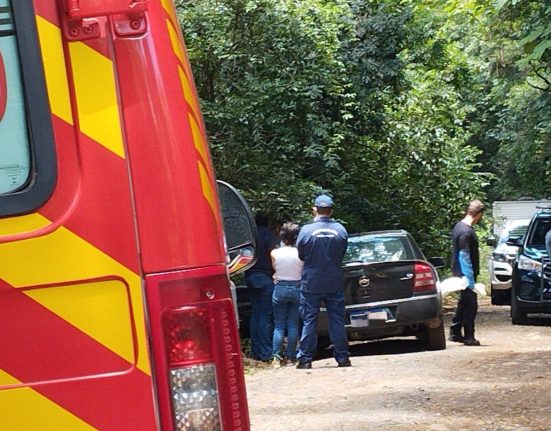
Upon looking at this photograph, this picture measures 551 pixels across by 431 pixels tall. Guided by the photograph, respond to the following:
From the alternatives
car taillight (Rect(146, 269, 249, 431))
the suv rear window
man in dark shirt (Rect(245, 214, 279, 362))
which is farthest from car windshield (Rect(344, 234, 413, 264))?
car taillight (Rect(146, 269, 249, 431))

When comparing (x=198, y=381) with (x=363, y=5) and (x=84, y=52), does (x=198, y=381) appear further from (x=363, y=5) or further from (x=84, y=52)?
(x=363, y=5)

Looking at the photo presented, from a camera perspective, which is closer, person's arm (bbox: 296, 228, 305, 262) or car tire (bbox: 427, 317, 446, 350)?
person's arm (bbox: 296, 228, 305, 262)

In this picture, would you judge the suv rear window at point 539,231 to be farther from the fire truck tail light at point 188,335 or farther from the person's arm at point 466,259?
the fire truck tail light at point 188,335

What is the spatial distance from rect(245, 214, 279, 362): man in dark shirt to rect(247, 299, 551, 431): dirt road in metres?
0.80

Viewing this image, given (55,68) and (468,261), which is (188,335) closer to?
(55,68)

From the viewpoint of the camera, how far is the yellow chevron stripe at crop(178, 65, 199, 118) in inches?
104

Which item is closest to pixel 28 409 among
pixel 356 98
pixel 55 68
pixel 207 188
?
pixel 207 188

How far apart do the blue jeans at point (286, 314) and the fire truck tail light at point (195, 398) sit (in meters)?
9.91

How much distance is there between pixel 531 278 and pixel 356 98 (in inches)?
178

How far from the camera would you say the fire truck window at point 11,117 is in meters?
2.50

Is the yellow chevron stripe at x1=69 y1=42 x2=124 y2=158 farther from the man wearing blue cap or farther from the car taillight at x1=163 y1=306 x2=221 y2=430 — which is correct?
the man wearing blue cap

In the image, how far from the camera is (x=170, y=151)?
2.55 meters

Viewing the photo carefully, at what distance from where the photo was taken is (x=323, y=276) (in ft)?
37.9

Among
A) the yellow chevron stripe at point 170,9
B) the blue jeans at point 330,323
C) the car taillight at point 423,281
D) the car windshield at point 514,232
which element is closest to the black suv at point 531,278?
the car taillight at point 423,281
